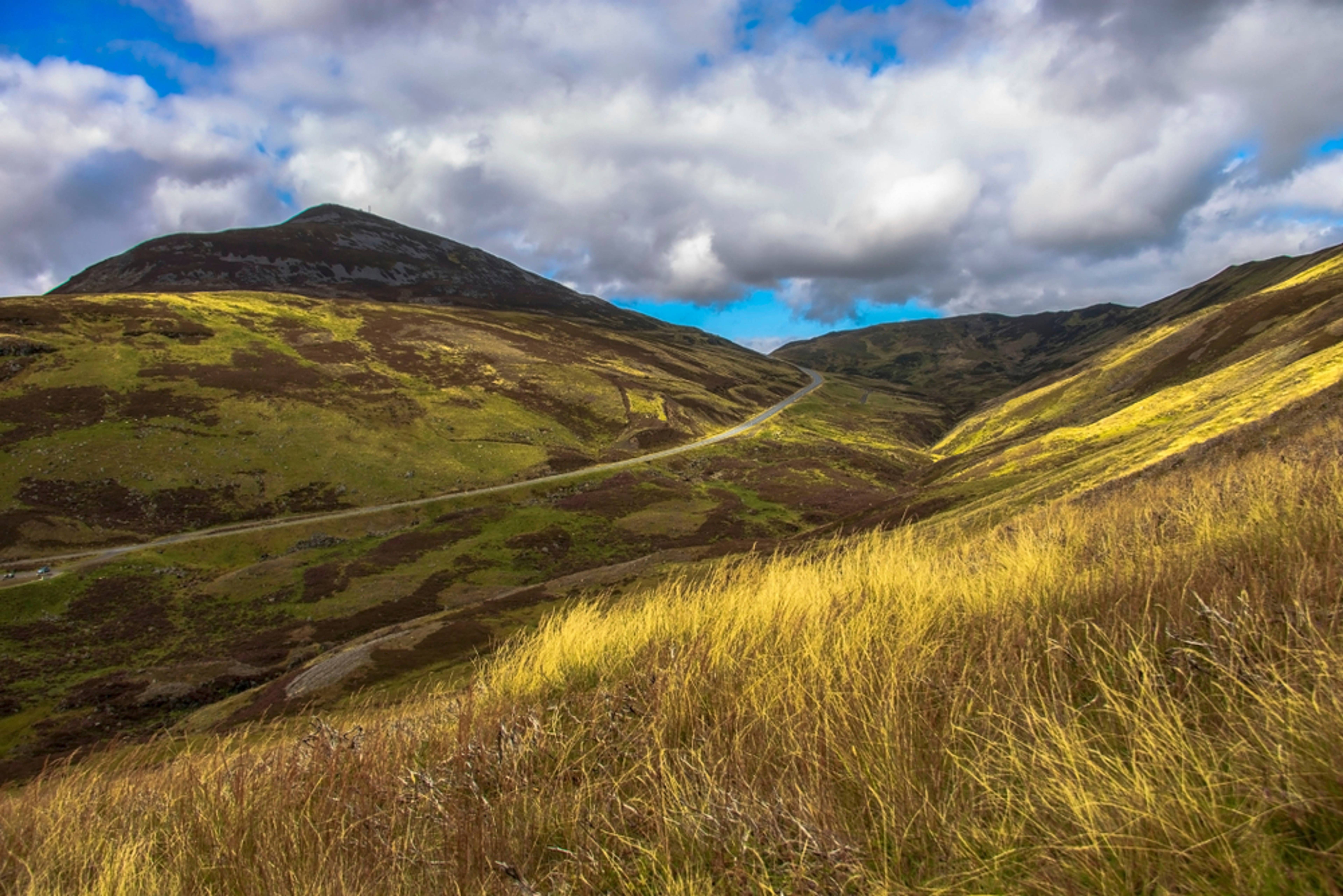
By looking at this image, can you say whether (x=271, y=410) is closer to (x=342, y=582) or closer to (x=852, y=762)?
(x=342, y=582)

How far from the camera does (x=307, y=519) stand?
6384cm

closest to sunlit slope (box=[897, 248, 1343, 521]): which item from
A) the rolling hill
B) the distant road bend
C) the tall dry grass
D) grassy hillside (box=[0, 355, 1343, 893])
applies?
the tall dry grass

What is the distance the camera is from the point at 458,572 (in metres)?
52.1

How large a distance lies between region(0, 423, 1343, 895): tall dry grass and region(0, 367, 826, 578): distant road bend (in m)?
63.3

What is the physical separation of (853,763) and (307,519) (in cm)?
7248

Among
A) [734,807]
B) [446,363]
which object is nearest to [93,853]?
[734,807]

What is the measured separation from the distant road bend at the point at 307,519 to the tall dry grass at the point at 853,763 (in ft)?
208

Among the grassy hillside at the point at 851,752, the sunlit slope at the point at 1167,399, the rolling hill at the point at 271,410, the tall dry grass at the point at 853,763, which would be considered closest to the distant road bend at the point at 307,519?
the rolling hill at the point at 271,410

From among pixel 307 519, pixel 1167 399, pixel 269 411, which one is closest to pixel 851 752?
pixel 1167 399

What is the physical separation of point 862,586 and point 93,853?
6.04 metres

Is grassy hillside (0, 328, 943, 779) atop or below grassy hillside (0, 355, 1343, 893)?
below

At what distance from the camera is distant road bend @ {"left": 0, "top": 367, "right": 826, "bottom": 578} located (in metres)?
51.5

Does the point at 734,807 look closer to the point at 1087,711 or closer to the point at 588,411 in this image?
the point at 1087,711

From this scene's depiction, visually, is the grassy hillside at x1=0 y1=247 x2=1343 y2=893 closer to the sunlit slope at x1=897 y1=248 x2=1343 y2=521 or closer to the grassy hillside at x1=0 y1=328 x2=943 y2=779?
the grassy hillside at x1=0 y1=328 x2=943 y2=779
